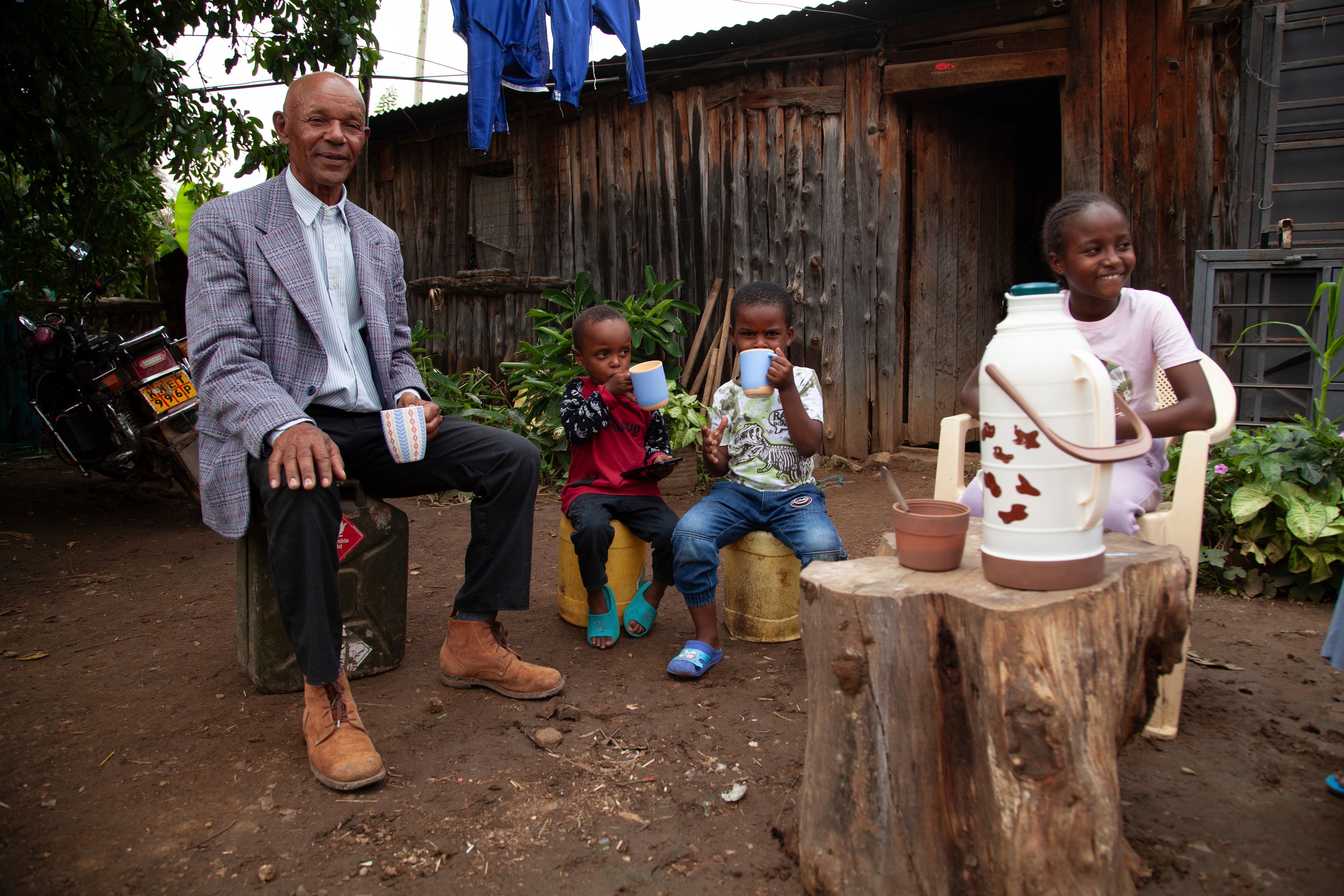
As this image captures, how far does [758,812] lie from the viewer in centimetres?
197

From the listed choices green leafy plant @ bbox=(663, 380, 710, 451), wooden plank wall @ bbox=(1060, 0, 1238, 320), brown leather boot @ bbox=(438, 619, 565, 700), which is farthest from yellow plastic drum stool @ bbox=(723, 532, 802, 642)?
wooden plank wall @ bbox=(1060, 0, 1238, 320)

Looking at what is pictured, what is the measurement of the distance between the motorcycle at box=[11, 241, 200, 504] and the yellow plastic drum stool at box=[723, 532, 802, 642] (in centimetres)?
371

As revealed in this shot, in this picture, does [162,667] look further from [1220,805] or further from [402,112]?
[402,112]

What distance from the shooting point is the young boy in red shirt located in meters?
2.98

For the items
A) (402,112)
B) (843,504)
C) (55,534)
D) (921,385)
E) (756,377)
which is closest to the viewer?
(756,377)

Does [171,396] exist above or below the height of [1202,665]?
above

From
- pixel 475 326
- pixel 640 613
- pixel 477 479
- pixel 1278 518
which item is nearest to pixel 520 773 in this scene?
pixel 477 479

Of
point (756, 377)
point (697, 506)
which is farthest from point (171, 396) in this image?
point (756, 377)

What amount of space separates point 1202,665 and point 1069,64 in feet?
12.2

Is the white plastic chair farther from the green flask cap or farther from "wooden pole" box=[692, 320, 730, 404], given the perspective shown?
"wooden pole" box=[692, 320, 730, 404]

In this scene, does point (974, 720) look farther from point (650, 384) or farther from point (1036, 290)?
point (650, 384)

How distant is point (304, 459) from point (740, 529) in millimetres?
1435

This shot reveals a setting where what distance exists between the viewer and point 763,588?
3002 millimetres

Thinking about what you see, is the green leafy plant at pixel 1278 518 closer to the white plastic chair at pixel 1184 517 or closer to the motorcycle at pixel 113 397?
the white plastic chair at pixel 1184 517
